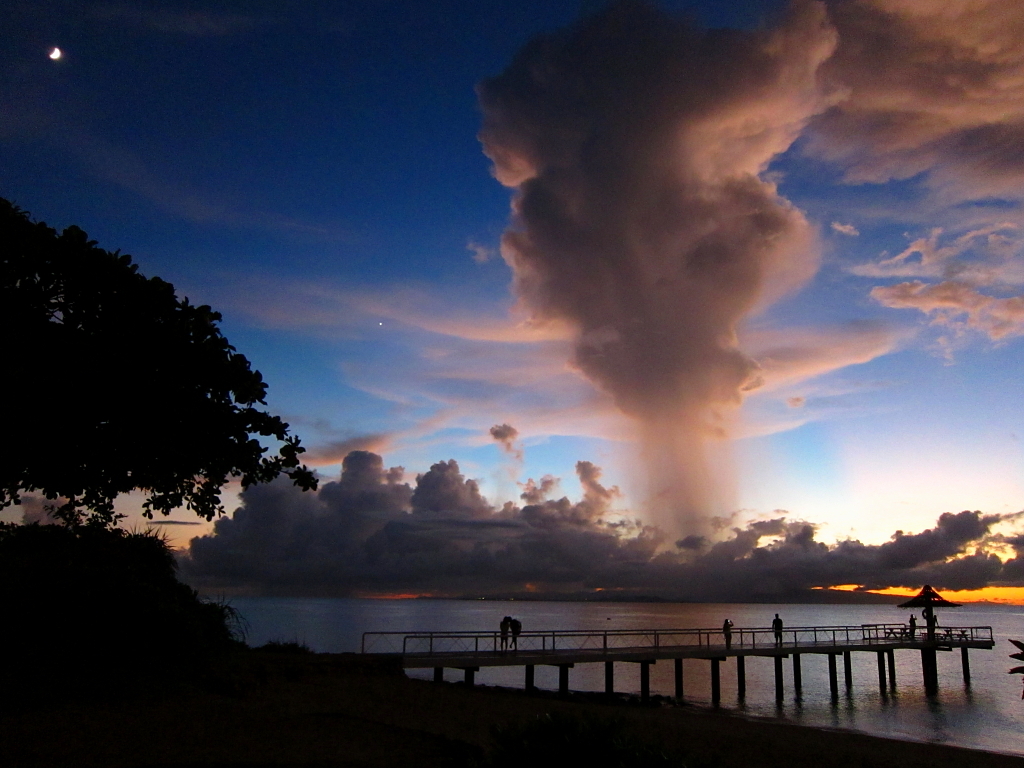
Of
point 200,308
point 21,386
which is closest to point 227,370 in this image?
point 200,308

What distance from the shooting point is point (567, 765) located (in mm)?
7406

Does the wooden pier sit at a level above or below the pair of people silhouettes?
below

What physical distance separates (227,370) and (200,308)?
110 centimetres

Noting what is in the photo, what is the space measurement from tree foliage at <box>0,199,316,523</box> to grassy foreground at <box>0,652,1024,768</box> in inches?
151

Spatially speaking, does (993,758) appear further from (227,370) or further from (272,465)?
(227,370)

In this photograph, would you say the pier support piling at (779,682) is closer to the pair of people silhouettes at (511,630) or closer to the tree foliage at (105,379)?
the pair of people silhouettes at (511,630)

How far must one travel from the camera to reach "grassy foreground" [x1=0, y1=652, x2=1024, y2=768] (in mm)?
10586

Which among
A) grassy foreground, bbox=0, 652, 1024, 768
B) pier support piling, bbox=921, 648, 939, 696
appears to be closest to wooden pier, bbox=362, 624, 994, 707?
pier support piling, bbox=921, 648, 939, 696

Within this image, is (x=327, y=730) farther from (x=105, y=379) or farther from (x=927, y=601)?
(x=927, y=601)

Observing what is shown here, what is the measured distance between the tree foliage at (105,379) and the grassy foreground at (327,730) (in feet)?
12.6

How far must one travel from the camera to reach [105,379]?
10.4 metres

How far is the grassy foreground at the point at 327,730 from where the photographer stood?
10586 millimetres

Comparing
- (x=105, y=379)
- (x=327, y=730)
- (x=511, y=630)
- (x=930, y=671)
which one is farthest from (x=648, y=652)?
(x=105, y=379)

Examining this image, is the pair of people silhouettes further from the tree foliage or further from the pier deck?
the tree foliage
